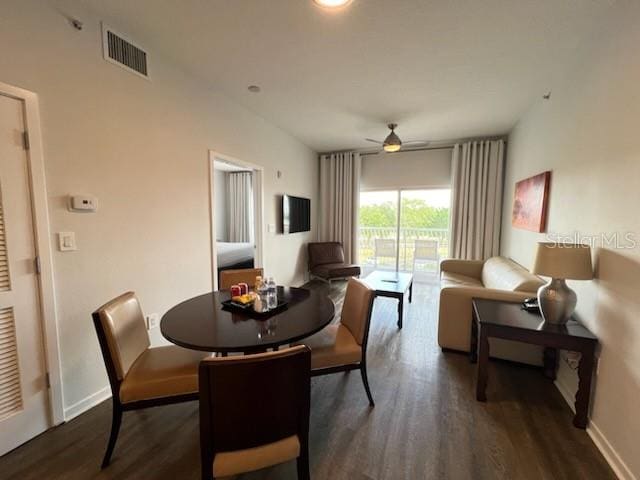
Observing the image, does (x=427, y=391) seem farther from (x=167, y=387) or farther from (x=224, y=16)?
(x=224, y=16)

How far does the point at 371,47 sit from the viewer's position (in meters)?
2.18

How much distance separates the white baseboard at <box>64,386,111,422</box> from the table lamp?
10.3 ft

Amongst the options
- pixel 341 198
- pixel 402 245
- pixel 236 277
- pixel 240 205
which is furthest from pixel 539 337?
pixel 240 205

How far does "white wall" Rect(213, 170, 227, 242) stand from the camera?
6.84m

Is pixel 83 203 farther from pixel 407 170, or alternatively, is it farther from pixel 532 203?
pixel 407 170

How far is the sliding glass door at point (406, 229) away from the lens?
5.24 m

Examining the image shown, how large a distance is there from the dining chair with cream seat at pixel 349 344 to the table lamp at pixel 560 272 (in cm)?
114

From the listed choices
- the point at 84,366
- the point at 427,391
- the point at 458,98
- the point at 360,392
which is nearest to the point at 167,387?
the point at 84,366

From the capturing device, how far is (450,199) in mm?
4895

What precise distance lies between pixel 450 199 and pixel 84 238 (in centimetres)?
498

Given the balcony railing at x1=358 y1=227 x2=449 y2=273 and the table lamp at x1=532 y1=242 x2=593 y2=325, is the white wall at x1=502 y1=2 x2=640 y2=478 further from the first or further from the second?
the balcony railing at x1=358 y1=227 x2=449 y2=273

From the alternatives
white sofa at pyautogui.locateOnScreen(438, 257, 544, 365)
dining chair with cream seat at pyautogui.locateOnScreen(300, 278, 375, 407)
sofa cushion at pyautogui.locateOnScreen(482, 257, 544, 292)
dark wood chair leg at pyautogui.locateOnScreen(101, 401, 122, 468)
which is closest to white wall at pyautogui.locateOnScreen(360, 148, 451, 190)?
sofa cushion at pyautogui.locateOnScreen(482, 257, 544, 292)

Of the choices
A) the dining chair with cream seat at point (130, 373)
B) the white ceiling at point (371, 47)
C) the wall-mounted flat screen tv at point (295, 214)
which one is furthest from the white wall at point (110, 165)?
the wall-mounted flat screen tv at point (295, 214)

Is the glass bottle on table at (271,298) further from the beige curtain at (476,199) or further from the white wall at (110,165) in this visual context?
the beige curtain at (476,199)
